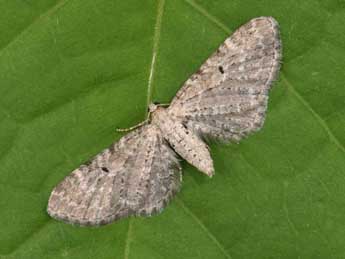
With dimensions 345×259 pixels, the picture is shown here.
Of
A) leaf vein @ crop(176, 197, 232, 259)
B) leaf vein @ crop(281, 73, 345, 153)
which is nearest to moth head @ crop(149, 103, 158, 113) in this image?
leaf vein @ crop(176, 197, 232, 259)

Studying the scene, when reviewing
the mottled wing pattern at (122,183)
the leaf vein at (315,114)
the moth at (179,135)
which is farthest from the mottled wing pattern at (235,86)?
the mottled wing pattern at (122,183)

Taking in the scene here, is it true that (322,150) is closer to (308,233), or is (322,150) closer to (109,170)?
(308,233)

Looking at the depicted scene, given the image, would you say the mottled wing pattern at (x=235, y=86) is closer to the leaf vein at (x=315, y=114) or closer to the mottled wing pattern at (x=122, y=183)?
the leaf vein at (x=315, y=114)

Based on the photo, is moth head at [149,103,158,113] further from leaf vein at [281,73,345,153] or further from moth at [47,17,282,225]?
leaf vein at [281,73,345,153]

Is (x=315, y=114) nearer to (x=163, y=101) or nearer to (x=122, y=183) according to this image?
(x=163, y=101)

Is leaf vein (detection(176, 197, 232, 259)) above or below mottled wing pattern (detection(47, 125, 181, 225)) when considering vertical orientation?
below

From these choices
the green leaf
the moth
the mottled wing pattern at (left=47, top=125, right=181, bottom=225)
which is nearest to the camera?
the green leaf

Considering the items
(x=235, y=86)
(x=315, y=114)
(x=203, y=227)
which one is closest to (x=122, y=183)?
(x=203, y=227)
